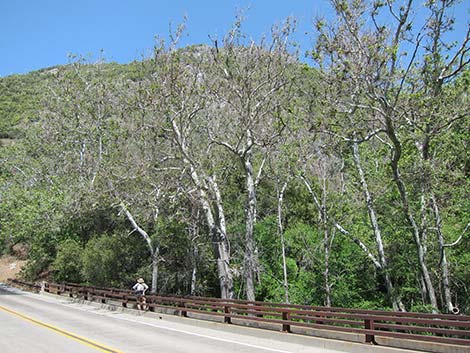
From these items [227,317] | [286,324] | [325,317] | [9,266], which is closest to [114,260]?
A: [227,317]

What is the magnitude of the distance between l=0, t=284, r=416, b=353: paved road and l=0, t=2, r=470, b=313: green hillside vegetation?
4860mm

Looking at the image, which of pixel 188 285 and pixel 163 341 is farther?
pixel 188 285

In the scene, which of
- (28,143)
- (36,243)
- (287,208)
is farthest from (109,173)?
(28,143)

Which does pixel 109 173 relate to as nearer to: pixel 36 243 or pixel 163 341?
pixel 163 341

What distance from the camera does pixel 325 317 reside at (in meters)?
14.5

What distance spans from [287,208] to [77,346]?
22478mm

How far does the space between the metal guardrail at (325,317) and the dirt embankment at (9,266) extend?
32331mm

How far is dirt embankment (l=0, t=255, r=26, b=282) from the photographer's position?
5622cm

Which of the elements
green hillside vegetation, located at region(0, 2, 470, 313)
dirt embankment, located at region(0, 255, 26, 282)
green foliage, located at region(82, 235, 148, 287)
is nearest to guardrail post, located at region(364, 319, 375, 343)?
green hillside vegetation, located at region(0, 2, 470, 313)

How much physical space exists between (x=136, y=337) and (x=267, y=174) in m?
18.0

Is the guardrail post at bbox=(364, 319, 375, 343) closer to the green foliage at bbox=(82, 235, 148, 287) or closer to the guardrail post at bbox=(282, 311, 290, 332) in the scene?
the guardrail post at bbox=(282, 311, 290, 332)

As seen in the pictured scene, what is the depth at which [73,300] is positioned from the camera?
28547mm

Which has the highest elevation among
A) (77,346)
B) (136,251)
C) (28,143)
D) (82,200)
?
(28,143)

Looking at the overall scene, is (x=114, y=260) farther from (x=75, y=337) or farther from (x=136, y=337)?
(x=136, y=337)
